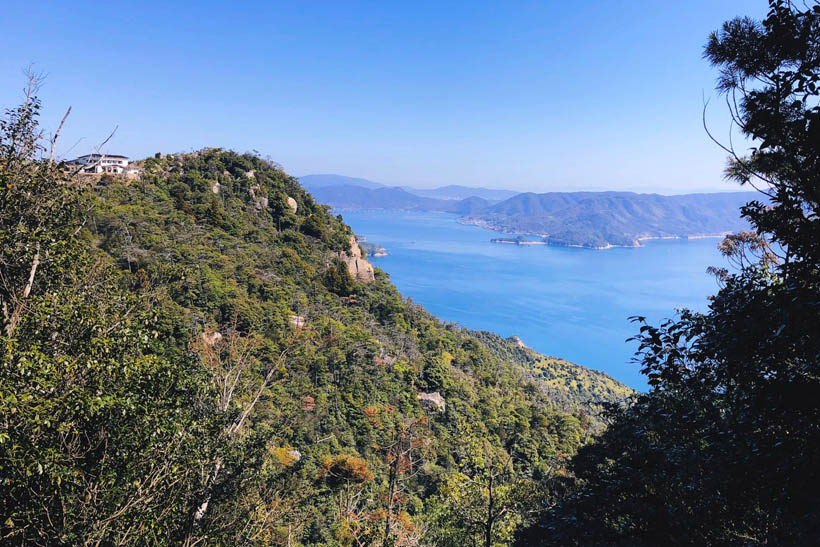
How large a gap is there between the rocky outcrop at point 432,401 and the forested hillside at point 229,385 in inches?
3.6

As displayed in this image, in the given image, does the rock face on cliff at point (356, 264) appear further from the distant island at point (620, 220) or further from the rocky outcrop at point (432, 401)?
the distant island at point (620, 220)

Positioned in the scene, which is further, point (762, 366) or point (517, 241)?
point (517, 241)

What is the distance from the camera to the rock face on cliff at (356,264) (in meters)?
28.1

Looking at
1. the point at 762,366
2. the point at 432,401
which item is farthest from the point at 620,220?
the point at 762,366

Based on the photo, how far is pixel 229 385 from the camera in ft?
19.3

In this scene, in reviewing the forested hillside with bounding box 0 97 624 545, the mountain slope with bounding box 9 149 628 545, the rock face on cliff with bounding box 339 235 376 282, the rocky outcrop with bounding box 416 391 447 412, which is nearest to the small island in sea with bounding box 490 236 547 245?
the mountain slope with bounding box 9 149 628 545

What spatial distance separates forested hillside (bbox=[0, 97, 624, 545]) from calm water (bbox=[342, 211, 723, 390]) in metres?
16.7

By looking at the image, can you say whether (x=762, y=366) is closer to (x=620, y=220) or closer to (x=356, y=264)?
(x=356, y=264)

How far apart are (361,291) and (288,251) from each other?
494 cm

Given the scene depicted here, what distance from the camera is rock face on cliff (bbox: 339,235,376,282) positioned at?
2814cm

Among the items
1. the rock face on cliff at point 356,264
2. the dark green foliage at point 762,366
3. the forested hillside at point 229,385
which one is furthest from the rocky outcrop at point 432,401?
the dark green foliage at point 762,366

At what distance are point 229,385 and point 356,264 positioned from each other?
23127 mm

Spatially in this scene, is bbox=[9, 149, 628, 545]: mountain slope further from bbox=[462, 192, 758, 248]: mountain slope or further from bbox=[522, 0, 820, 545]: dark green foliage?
bbox=[462, 192, 758, 248]: mountain slope

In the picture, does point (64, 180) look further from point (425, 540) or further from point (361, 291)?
point (361, 291)
